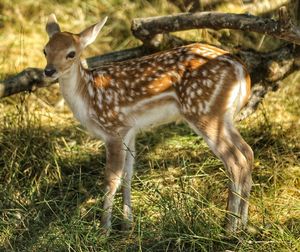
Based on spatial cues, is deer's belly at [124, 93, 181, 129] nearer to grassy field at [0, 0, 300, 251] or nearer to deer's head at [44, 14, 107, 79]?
grassy field at [0, 0, 300, 251]

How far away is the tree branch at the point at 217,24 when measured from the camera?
5039 millimetres

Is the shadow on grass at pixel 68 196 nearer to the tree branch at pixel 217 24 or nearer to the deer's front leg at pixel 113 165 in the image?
the deer's front leg at pixel 113 165

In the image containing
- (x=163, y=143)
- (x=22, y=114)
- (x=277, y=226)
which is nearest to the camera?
(x=277, y=226)

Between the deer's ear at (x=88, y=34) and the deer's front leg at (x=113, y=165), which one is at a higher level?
the deer's ear at (x=88, y=34)

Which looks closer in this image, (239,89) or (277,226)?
(277,226)

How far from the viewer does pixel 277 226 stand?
13.8 ft

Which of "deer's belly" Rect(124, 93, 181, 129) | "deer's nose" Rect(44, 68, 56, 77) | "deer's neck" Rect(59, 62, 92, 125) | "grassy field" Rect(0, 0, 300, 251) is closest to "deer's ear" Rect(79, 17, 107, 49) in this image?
"deer's neck" Rect(59, 62, 92, 125)

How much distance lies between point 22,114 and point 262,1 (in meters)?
2.41

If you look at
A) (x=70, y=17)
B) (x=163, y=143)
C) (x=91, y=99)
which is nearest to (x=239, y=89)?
(x=91, y=99)

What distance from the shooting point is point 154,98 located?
5281mm

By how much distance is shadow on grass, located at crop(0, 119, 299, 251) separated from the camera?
4.48 m

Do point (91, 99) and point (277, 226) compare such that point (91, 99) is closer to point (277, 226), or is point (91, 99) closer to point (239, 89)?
point (239, 89)

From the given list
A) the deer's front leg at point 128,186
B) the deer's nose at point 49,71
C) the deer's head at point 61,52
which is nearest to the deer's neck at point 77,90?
the deer's head at point 61,52

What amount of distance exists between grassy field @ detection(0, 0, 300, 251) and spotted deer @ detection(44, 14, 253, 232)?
20 cm
